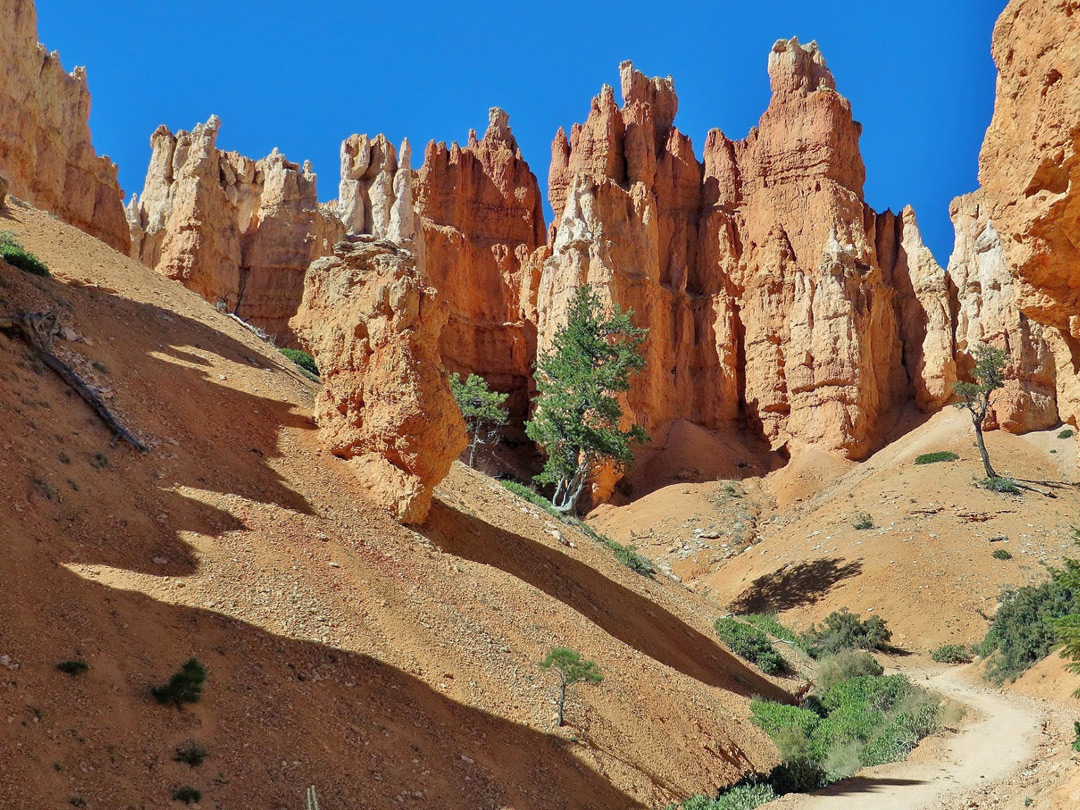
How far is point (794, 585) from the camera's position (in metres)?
29.6

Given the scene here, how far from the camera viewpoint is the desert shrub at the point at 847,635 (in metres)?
24.0

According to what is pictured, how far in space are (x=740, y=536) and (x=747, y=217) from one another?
84.5 feet

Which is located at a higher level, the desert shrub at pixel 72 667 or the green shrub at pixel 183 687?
the desert shrub at pixel 72 667

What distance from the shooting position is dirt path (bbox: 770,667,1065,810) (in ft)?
35.8

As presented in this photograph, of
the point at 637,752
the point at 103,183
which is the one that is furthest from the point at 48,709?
the point at 103,183

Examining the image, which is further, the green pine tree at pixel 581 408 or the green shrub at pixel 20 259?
the green pine tree at pixel 581 408

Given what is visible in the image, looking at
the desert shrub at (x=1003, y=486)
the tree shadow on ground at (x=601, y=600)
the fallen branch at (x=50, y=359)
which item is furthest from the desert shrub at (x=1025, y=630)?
the fallen branch at (x=50, y=359)

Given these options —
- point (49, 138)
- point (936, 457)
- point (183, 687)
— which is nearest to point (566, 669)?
point (183, 687)

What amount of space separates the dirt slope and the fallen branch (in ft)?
0.69

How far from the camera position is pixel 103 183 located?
106ft

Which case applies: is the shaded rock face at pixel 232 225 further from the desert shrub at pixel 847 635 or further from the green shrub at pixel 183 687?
the green shrub at pixel 183 687

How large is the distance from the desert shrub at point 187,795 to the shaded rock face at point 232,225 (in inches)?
1299

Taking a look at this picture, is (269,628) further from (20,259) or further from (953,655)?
(953,655)

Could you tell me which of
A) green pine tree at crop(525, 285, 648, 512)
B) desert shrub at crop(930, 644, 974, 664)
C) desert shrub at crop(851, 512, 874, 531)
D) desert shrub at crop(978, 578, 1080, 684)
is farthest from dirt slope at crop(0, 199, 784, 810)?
desert shrub at crop(851, 512, 874, 531)
